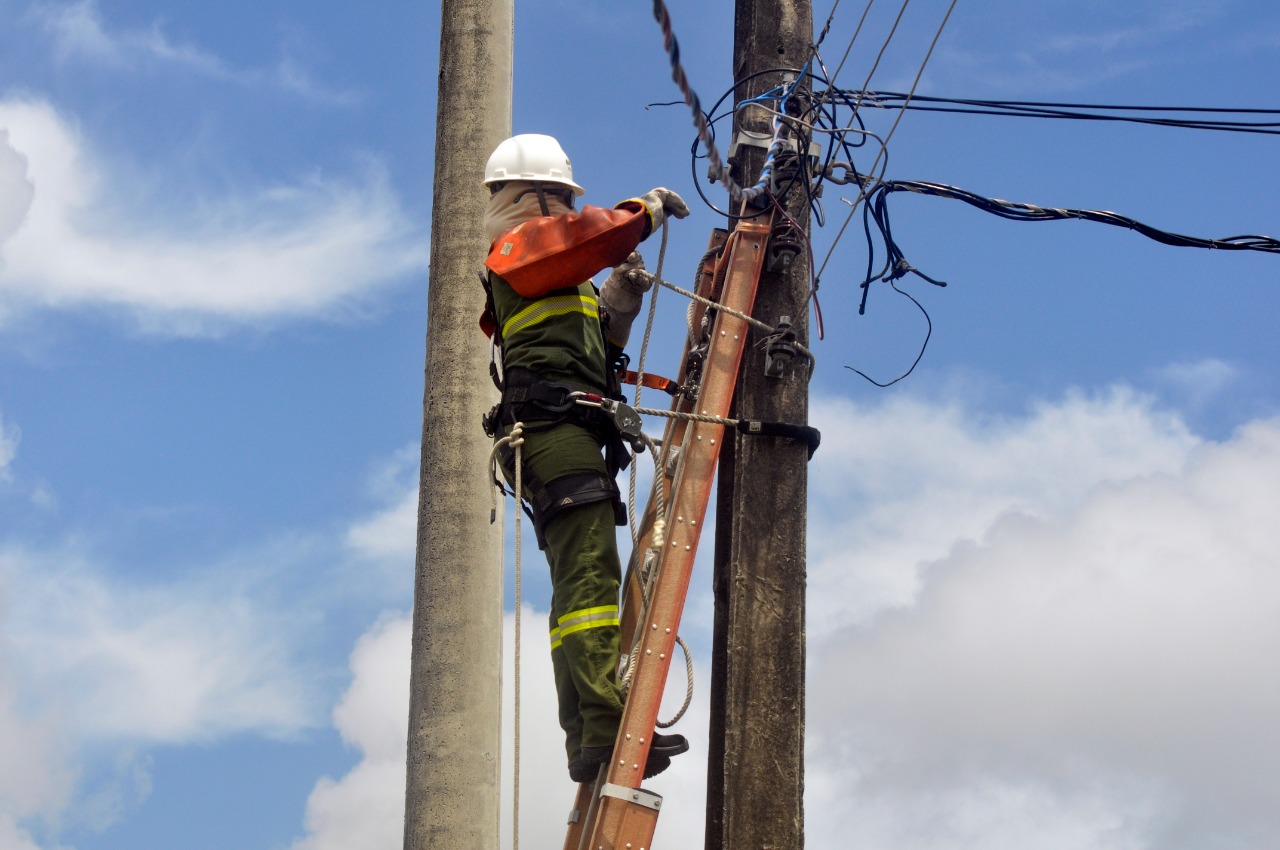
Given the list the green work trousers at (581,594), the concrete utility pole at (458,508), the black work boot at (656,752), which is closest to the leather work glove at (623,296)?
the green work trousers at (581,594)

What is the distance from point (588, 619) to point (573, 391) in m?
0.70

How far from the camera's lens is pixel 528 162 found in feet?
16.9

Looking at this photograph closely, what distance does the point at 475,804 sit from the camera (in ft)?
22.9

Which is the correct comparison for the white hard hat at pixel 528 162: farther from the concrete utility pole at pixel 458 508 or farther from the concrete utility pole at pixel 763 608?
the concrete utility pole at pixel 458 508

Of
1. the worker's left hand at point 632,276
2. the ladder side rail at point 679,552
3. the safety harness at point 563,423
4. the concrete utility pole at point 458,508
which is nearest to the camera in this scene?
the ladder side rail at point 679,552

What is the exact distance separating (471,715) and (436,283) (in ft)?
6.86

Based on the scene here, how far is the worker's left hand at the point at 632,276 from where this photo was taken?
4.95 metres

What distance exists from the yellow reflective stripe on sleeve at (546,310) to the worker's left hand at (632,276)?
17 cm

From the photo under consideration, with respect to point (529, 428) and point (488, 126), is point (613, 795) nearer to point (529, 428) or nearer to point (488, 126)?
point (529, 428)

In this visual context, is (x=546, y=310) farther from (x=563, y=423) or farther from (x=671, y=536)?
(x=671, y=536)

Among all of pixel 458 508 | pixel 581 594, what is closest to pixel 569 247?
pixel 581 594

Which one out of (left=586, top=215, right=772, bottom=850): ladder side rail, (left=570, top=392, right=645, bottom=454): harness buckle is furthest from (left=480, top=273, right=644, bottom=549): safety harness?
(left=586, top=215, right=772, bottom=850): ladder side rail

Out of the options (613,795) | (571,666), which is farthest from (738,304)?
(613,795)

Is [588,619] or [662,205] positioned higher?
[662,205]
